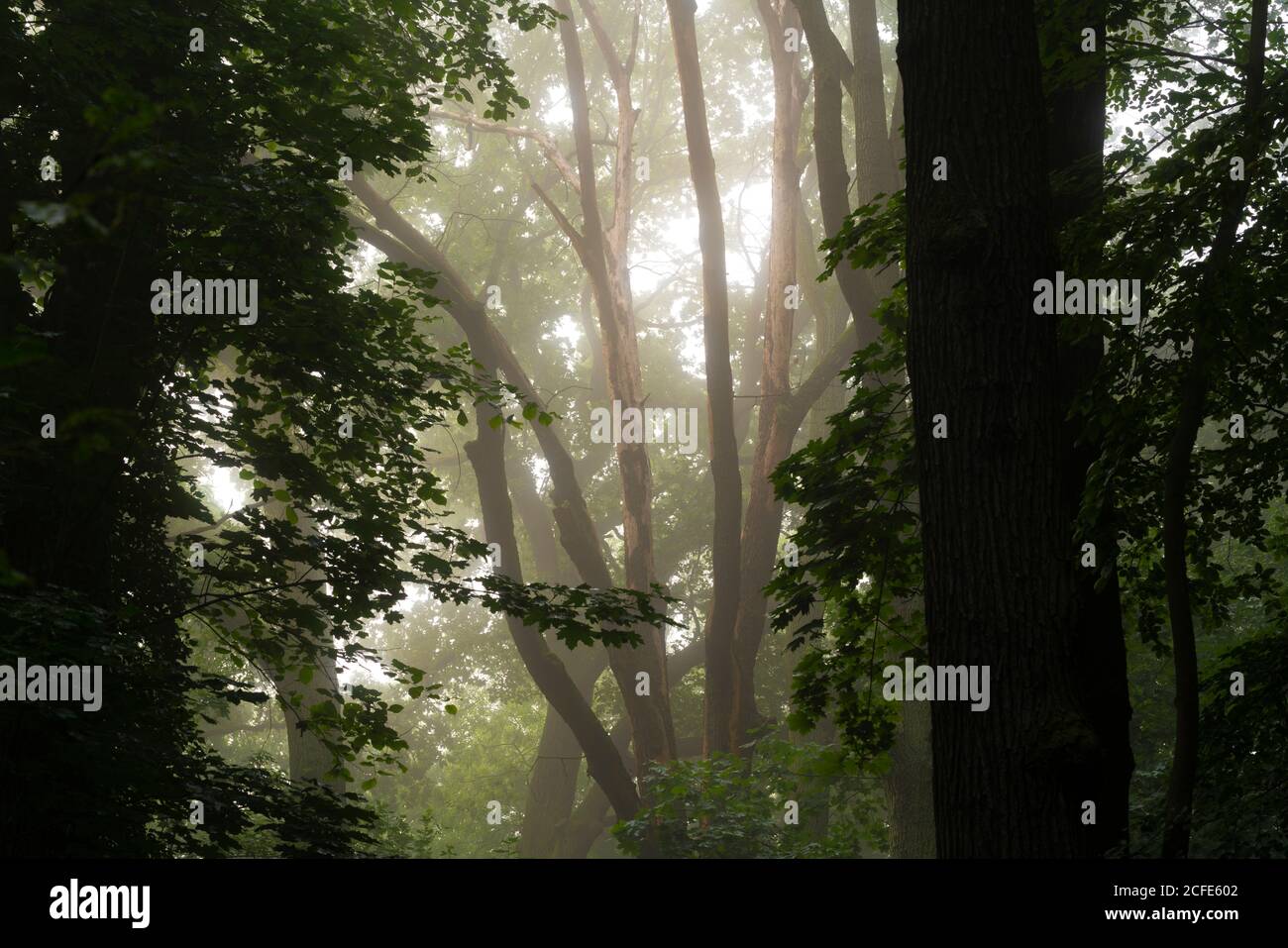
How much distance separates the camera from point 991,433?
3697 millimetres

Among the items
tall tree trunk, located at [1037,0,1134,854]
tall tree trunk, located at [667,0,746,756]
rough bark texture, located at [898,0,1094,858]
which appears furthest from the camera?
tall tree trunk, located at [667,0,746,756]

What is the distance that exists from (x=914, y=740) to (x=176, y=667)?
8449 millimetres

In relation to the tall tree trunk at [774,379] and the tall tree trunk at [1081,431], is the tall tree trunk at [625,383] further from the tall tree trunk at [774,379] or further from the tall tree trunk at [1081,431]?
the tall tree trunk at [1081,431]

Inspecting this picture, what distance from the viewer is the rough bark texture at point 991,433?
347 cm

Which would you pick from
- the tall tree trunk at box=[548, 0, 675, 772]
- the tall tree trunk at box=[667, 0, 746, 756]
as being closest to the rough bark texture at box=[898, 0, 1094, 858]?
the tall tree trunk at box=[667, 0, 746, 756]

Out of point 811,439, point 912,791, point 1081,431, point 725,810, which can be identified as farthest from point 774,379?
point 1081,431

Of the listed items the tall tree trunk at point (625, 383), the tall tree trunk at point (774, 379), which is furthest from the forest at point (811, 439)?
the tall tree trunk at point (774, 379)

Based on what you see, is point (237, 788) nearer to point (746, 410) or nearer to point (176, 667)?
point (176, 667)

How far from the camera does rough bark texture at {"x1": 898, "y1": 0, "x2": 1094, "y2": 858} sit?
347 cm

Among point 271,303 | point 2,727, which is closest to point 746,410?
point 271,303

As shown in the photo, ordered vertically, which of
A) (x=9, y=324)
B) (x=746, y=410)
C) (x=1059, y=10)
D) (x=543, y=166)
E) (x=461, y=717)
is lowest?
(x=461, y=717)

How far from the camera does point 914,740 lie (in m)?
11.8

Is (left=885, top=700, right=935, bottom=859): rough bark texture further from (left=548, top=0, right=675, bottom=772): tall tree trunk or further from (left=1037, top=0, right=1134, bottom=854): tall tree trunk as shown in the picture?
(left=1037, top=0, right=1134, bottom=854): tall tree trunk
